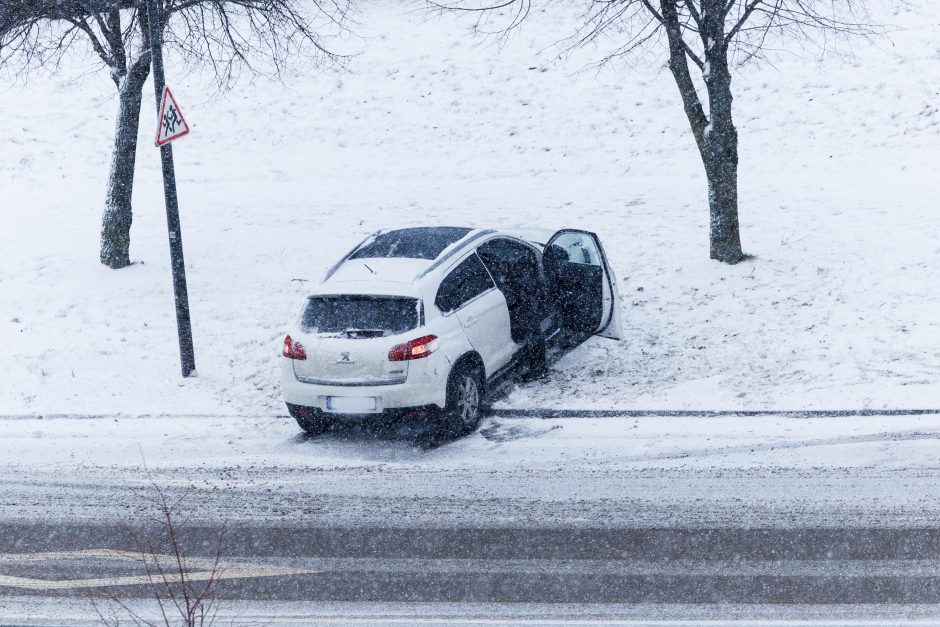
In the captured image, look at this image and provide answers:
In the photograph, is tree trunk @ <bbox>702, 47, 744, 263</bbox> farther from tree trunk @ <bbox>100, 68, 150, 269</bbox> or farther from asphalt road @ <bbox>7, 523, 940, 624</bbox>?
tree trunk @ <bbox>100, 68, 150, 269</bbox>

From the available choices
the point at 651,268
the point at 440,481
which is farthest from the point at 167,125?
the point at 651,268

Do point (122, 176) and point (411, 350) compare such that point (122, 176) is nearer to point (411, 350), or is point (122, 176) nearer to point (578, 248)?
point (578, 248)

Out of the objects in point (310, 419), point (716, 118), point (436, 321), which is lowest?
point (310, 419)

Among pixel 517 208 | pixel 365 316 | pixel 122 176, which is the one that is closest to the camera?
pixel 365 316

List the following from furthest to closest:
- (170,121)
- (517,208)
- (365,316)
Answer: (517,208)
(170,121)
(365,316)

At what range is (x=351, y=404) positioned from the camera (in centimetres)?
869

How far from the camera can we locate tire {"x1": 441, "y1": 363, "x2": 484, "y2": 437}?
8836 mm

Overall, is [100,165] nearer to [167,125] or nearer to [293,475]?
[167,125]

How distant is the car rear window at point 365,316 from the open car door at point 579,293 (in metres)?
2.05

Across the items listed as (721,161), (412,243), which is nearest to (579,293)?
(412,243)

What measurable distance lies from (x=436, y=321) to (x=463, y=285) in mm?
714

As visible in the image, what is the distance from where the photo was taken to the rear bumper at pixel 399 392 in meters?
8.62

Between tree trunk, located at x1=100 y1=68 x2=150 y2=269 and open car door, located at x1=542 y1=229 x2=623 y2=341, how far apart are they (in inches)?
258

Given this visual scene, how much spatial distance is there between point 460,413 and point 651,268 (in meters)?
5.39
